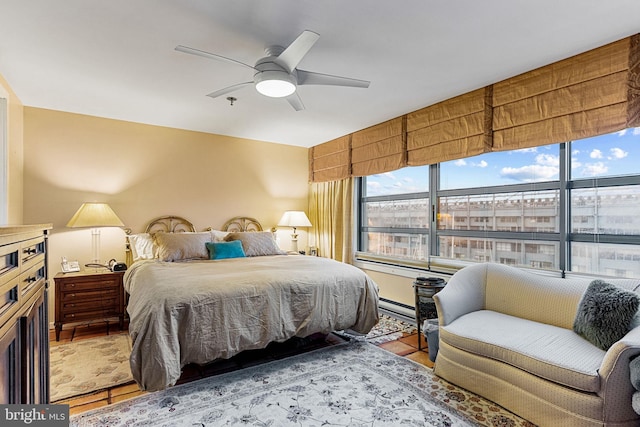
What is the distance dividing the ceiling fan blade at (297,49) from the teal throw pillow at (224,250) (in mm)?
2443

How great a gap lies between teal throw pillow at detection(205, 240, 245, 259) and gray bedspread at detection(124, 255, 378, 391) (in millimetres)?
449

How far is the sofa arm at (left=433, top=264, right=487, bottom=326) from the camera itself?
8.81 ft

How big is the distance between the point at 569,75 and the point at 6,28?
4.03 metres

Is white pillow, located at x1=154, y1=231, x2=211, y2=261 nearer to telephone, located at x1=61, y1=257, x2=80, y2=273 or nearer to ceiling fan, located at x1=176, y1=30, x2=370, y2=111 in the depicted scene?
telephone, located at x1=61, y1=257, x2=80, y2=273

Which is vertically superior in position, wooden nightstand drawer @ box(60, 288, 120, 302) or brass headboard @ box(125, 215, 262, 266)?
brass headboard @ box(125, 215, 262, 266)

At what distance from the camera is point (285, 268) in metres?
3.32

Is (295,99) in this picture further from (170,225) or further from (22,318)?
(170,225)

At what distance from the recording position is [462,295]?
2.86 meters

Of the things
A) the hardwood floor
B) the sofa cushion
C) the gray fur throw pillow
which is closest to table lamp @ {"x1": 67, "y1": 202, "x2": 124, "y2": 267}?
the hardwood floor

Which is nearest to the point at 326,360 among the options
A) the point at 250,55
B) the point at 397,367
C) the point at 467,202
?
the point at 397,367

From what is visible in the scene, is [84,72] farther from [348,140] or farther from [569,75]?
[569,75]

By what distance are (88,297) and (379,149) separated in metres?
3.80

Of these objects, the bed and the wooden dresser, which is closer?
the wooden dresser

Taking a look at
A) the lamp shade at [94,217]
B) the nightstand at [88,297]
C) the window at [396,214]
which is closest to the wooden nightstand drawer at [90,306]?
the nightstand at [88,297]
